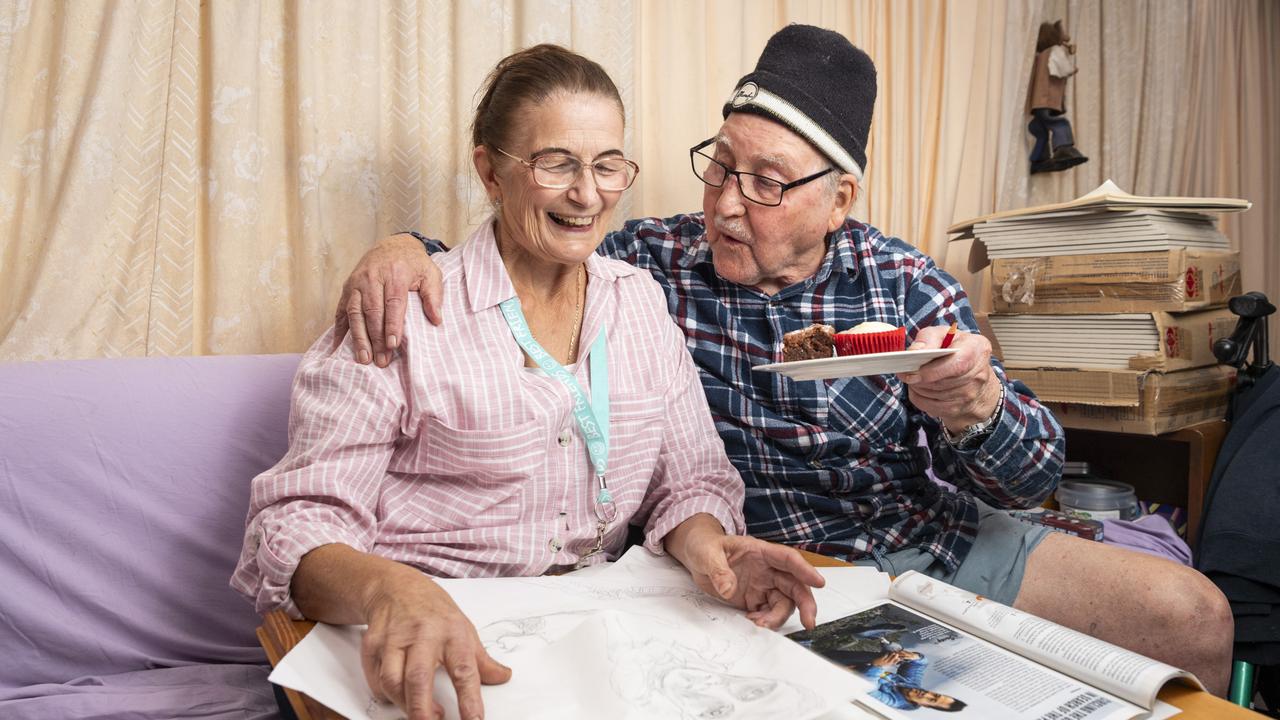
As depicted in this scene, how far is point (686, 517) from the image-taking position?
1247mm

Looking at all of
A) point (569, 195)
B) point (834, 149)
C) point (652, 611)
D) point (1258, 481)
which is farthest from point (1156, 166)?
point (652, 611)

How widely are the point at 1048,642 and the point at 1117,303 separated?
5.46 feet

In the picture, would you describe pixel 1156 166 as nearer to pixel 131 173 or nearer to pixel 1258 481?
pixel 1258 481

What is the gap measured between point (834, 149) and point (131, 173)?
50.2 inches

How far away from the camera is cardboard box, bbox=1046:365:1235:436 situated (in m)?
2.24

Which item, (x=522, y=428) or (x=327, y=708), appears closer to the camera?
(x=327, y=708)

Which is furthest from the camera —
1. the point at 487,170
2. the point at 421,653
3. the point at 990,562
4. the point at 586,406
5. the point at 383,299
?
the point at 990,562

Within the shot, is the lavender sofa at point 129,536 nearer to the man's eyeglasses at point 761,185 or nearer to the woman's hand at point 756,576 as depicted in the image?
the woman's hand at point 756,576

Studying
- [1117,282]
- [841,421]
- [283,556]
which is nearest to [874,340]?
[841,421]

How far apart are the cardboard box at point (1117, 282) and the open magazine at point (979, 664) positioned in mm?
1571

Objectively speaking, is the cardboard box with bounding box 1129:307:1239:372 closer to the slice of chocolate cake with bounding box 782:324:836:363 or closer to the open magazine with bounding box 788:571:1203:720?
the slice of chocolate cake with bounding box 782:324:836:363

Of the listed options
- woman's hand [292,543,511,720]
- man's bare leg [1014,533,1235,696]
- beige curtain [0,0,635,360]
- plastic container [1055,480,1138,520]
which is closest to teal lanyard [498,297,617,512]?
woman's hand [292,543,511,720]

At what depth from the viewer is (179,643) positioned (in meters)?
1.33

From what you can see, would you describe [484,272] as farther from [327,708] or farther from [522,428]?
[327,708]
